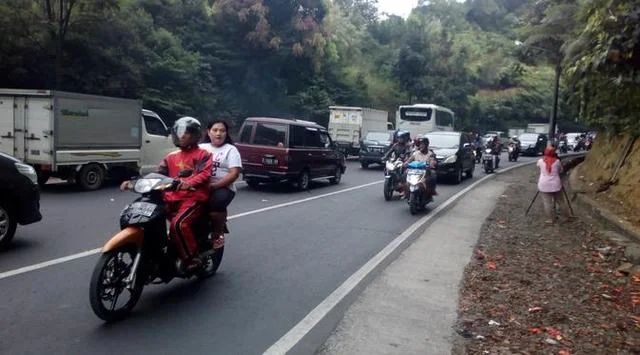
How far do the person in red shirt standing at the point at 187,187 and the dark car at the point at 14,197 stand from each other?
2856mm

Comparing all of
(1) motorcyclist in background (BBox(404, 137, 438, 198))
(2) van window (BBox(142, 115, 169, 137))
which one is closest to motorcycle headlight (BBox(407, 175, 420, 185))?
(1) motorcyclist in background (BBox(404, 137, 438, 198))

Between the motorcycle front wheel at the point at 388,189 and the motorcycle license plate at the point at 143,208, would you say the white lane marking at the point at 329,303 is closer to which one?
the motorcycle license plate at the point at 143,208

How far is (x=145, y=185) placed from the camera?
5.49 meters

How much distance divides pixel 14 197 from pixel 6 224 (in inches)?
14.8

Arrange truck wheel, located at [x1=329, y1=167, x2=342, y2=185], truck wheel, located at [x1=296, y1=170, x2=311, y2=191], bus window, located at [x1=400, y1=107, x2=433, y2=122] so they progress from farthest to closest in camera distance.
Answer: bus window, located at [x1=400, y1=107, x2=433, y2=122]
truck wheel, located at [x1=329, y1=167, x2=342, y2=185]
truck wheel, located at [x1=296, y1=170, x2=311, y2=191]

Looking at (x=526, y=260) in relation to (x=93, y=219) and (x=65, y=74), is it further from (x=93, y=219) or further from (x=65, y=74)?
(x=65, y=74)

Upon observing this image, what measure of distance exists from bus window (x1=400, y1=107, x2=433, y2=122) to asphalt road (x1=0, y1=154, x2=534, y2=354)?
22.2 meters

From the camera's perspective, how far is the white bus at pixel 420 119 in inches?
1334

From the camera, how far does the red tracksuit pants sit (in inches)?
228

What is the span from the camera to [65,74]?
70.8 feet

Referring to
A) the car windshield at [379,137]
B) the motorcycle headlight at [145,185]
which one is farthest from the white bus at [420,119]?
the motorcycle headlight at [145,185]

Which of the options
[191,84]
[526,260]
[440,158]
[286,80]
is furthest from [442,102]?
[526,260]

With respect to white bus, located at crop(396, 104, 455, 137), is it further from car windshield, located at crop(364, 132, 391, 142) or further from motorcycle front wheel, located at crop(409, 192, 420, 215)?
motorcycle front wheel, located at crop(409, 192, 420, 215)

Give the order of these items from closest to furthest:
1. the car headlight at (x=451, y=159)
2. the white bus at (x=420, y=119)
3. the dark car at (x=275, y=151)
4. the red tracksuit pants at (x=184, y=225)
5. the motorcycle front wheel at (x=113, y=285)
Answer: the motorcycle front wheel at (x=113, y=285)
the red tracksuit pants at (x=184, y=225)
the dark car at (x=275, y=151)
the car headlight at (x=451, y=159)
the white bus at (x=420, y=119)
